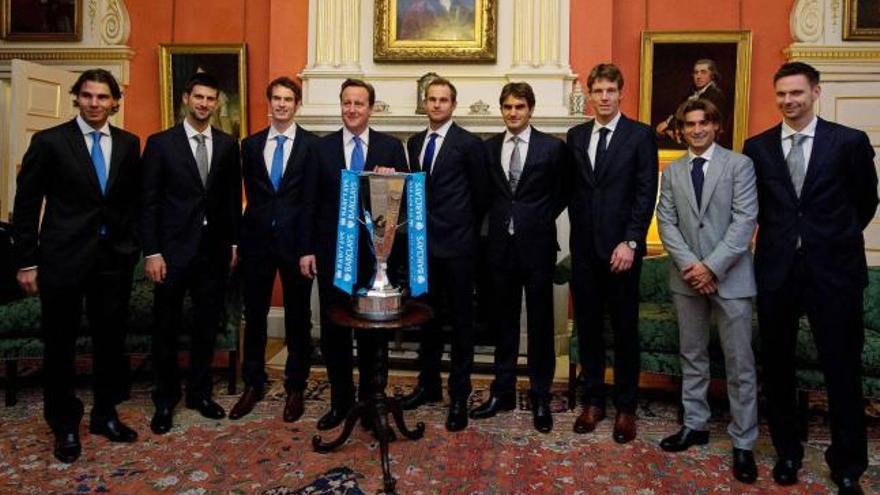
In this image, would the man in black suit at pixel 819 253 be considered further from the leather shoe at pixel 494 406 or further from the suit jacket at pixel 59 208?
the suit jacket at pixel 59 208

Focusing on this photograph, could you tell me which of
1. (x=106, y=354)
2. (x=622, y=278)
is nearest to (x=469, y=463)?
(x=622, y=278)

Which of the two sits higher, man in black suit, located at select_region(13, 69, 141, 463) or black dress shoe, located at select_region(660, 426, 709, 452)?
man in black suit, located at select_region(13, 69, 141, 463)

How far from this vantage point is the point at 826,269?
109 inches

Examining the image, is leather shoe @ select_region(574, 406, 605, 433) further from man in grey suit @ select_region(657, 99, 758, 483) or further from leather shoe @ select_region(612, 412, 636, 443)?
man in grey suit @ select_region(657, 99, 758, 483)

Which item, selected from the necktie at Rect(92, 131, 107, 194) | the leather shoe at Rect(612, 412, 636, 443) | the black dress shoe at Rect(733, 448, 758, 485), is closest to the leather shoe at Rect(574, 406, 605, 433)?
the leather shoe at Rect(612, 412, 636, 443)

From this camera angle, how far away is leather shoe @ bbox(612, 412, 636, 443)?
134 inches

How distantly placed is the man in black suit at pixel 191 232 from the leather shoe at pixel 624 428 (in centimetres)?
201

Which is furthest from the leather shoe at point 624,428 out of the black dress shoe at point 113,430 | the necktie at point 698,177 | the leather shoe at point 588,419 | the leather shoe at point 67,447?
the leather shoe at point 67,447

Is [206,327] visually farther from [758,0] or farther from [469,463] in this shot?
[758,0]

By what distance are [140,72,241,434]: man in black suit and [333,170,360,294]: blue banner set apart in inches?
36.2

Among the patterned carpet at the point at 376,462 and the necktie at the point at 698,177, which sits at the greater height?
the necktie at the point at 698,177

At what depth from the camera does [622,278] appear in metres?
3.43

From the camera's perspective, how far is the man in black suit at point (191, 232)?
3.42 m

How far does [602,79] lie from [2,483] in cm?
313
